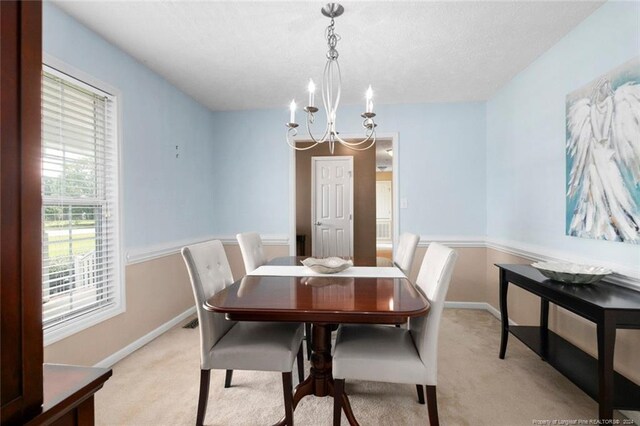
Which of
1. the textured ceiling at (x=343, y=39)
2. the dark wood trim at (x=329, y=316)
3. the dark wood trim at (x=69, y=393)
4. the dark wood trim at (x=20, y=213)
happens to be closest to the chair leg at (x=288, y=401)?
the dark wood trim at (x=329, y=316)

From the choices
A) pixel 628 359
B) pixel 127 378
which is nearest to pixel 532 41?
pixel 628 359

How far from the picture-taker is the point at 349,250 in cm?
535

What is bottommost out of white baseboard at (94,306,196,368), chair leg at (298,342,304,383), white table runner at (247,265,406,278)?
white baseboard at (94,306,196,368)

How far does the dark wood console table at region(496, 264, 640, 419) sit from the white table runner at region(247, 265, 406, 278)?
0.82 metres

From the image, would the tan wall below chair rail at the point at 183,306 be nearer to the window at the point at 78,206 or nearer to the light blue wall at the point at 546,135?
the window at the point at 78,206

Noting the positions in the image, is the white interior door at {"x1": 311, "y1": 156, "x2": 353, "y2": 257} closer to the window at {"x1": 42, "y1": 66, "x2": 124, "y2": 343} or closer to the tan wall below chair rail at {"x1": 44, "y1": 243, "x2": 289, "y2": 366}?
the tan wall below chair rail at {"x1": 44, "y1": 243, "x2": 289, "y2": 366}

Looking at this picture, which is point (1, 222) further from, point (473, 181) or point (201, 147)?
point (473, 181)

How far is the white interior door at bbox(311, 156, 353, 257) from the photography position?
17.6 feet

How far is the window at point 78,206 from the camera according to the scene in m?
1.88

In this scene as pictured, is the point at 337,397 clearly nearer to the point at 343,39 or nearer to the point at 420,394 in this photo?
the point at 420,394

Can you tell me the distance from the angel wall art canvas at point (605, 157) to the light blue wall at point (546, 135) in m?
0.08

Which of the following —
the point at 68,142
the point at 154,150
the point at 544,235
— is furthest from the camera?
the point at 154,150

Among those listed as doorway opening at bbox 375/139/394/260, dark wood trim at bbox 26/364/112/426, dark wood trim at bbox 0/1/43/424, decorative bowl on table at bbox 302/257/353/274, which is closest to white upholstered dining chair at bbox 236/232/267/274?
decorative bowl on table at bbox 302/257/353/274

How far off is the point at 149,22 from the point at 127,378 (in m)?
2.40
